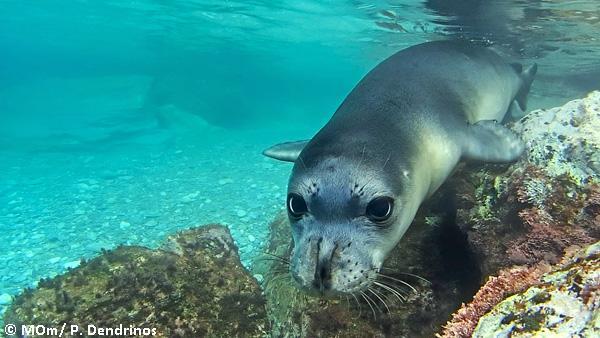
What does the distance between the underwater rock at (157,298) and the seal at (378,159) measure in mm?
959

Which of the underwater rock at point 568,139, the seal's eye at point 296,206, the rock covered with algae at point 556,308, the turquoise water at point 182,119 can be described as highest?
the rock covered with algae at point 556,308

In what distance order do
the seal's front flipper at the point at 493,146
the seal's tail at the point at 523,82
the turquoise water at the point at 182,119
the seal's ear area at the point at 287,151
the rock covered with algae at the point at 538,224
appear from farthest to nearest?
1. the turquoise water at the point at 182,119
2. the seal's tail at the point at 523,82
3. the seal's ear area at the point at 287,151
4. the seal's front flipper at the point at 493,146
5. the rock covered with algae at the point at 538,224

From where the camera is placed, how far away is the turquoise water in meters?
8.87

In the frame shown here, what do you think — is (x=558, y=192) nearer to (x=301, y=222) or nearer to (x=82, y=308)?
(x=301, y=222)

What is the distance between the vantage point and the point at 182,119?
1025 inches

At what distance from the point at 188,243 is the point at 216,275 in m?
1.76

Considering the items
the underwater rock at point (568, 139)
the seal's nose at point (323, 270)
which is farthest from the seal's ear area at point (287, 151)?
the underwater rock at point (568, 139)

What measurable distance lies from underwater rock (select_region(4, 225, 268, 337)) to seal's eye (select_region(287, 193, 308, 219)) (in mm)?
1077

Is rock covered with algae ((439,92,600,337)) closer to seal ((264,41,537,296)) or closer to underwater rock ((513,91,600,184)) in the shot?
underwater rock ((513,91,600,184))

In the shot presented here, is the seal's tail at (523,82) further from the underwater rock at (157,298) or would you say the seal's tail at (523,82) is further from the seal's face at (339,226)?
the underwater rock at (157,298)

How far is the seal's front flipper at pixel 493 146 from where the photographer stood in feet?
11.8

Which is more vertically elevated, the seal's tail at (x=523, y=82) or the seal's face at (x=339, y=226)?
the seal's face at (x=339, y=226)

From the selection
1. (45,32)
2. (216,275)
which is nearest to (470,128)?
(216,275)

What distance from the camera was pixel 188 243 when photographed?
5.25 metres
